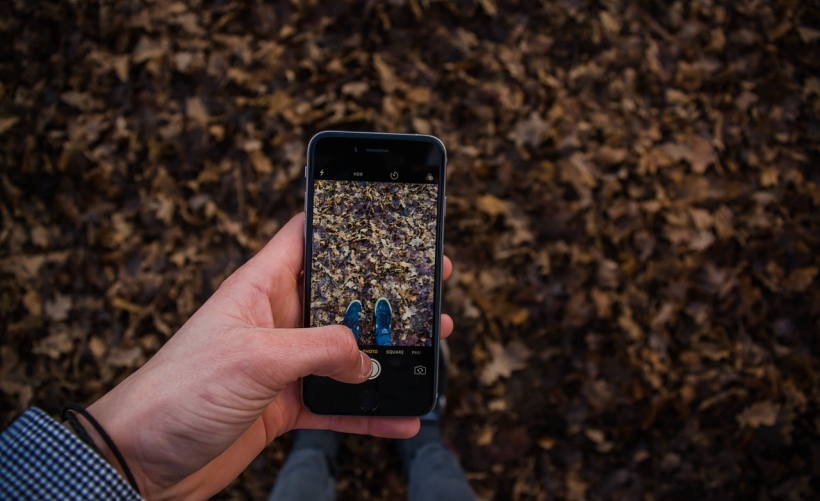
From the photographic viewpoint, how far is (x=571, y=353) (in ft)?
5.93

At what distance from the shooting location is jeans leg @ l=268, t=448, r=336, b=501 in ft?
4.86

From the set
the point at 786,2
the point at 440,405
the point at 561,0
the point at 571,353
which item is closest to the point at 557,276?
the point at 571,353

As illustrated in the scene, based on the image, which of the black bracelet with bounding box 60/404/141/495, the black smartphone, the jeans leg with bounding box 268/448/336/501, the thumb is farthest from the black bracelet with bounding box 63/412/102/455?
the jeans leg with bounding box 268/448/336/501

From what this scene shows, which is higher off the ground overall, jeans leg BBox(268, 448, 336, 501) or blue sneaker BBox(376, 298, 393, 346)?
blue sneaker BBox(376, 298, 393, 346)

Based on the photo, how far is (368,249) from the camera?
1.22 metres

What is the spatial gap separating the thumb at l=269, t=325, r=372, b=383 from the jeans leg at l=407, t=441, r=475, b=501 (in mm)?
730

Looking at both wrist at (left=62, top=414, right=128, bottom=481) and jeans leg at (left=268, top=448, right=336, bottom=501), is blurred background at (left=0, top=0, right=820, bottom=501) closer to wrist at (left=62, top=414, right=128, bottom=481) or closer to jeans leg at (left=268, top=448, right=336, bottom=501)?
jeans leg at (left=268, top=448, right=336, bottom=501)

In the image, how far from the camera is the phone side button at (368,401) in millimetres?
1210

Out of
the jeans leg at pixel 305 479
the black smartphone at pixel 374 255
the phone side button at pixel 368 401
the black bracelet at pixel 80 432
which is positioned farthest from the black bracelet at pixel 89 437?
the jeans leg at pixel 305 479

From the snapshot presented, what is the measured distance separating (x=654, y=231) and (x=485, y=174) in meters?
0.74

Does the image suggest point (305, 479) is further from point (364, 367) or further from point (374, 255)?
point (374, 255)

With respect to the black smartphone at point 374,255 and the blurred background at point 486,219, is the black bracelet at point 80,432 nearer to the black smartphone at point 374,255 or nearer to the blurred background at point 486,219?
the black smartphone at point 374,255

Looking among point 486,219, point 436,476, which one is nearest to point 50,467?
point 436,476

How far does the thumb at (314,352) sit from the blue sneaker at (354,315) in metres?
0.15
